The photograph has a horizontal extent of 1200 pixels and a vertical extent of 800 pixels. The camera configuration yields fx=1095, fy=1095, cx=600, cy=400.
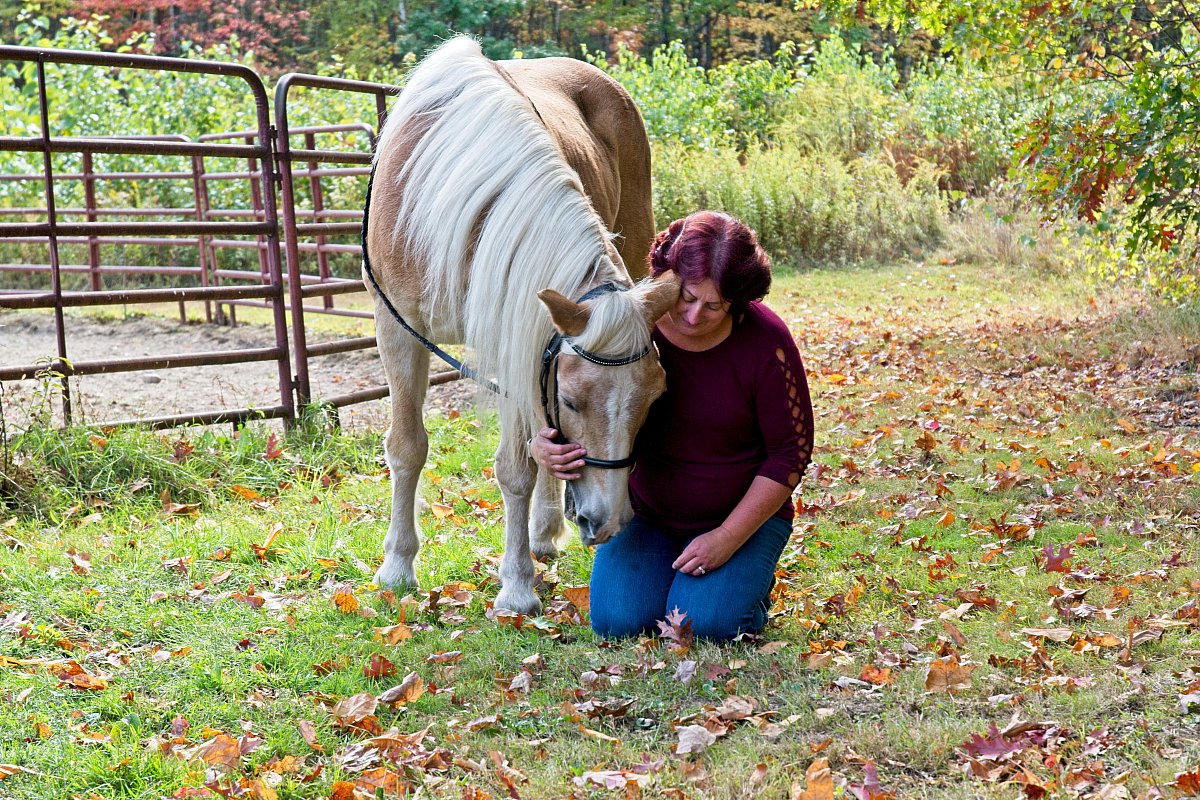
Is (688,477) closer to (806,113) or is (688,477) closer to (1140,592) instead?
(1140,592)

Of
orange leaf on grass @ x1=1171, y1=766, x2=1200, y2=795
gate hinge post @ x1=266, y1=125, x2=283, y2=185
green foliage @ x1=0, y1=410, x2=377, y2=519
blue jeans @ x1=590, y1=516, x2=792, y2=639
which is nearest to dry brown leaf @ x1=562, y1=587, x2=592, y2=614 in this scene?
blue jeans @ x1=590, y1=516, x2=792, y2=639

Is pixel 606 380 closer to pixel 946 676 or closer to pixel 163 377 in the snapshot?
pixel 946 676

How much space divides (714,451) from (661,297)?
1.81ft

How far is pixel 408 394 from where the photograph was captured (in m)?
3.76

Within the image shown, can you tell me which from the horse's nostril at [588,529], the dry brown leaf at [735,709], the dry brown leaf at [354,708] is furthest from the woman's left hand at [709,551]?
the dry brown leaf at [354,708]

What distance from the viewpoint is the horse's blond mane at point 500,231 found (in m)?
2.94

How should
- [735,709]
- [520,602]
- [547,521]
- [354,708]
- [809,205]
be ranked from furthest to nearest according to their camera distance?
1. [809,205]
2. [547,521]
3. [520,602]
4. [354,708]
5. [735,709]

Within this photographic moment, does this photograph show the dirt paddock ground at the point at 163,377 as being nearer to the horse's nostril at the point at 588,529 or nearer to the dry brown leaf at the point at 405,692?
the dry brown leaf at the point at 405,692

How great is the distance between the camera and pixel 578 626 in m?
3.38

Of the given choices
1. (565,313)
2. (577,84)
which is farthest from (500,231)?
(577,84)

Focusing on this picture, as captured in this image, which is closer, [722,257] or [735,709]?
[735,709]

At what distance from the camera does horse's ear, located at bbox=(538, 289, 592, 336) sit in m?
2.70

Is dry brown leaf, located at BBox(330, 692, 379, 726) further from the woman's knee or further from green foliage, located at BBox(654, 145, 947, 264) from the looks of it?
green foliage, located at BBox(654, 145, 947, 264)

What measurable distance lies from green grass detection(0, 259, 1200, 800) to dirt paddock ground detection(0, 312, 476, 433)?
0.65m
